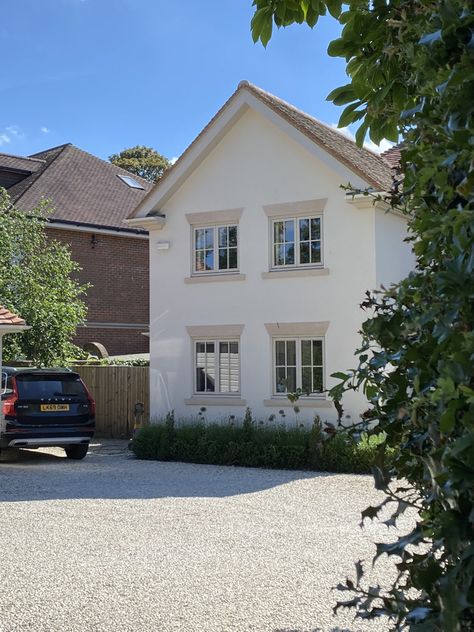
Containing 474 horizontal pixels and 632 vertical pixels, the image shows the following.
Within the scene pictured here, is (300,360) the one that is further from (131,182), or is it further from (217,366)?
(131,182)

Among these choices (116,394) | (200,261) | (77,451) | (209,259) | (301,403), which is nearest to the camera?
(77,451)

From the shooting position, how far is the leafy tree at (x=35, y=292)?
20906 millimetres

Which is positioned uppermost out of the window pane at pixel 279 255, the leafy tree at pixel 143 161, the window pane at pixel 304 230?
the leafy tree at pixel 143 161

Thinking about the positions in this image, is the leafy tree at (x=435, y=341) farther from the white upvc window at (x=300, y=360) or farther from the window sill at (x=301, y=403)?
the white upvc window at (x=300, y=360)

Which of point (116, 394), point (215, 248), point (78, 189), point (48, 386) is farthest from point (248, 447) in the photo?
point (78, 189)

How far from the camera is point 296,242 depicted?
17.6 meters

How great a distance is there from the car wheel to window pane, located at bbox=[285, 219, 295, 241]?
5883mm

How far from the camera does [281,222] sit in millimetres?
17859

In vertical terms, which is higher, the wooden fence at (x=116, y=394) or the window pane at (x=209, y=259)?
the window pane at (x=209, y=259)

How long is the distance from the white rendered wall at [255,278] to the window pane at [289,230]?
42 centimetres

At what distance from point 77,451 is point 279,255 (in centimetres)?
575

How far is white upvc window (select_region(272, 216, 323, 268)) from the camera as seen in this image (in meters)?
17.4

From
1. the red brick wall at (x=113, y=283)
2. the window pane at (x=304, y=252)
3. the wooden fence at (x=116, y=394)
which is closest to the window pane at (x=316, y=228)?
the window pane at (x=304, y=252)

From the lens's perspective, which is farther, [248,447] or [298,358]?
[298,358]
